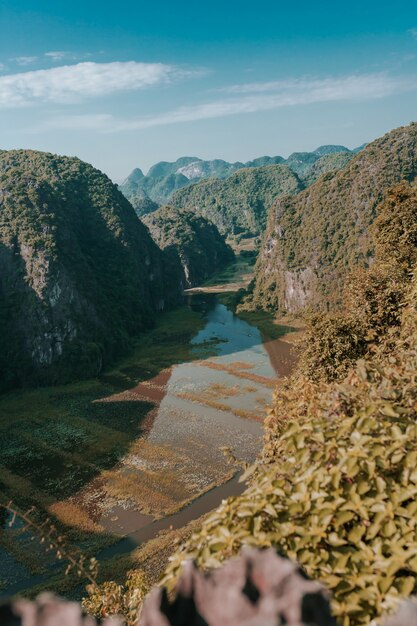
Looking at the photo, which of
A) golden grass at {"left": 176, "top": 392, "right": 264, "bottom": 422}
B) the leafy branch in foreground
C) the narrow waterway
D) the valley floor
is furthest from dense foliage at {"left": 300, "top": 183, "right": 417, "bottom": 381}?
golden grass at {"left": 176, "top": 392, "right": 264, "bottom": 422}

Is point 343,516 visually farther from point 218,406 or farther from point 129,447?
point 218,406

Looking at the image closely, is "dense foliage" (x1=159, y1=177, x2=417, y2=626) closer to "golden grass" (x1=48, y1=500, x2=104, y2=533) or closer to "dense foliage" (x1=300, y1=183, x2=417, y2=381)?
"dense foliage" (x1=300, y1=183, x2=417, y2=381)

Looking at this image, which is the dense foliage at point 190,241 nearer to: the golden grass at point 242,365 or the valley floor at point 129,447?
the valley floor at point 129,447

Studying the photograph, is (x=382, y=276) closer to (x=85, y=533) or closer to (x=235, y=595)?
(x=235, y=595)

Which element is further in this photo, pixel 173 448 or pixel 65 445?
pixel 65 445

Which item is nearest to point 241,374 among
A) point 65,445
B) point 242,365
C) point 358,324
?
point 242,365

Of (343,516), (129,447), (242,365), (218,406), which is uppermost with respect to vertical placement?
(343,516)
